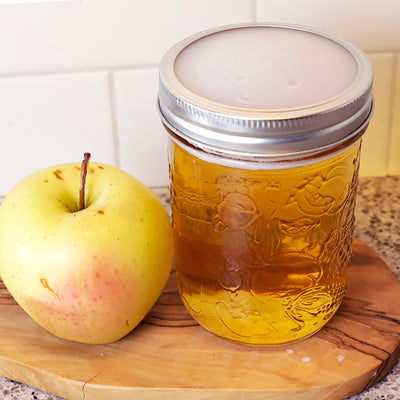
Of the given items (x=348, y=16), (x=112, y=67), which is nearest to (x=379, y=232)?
(x=348, y=16)

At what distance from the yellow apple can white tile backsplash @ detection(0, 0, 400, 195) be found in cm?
18

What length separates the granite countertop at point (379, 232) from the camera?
23.0 inches

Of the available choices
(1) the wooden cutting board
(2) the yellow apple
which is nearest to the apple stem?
(2) the yellow apple

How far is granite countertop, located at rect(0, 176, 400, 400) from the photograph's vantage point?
1.91 ft

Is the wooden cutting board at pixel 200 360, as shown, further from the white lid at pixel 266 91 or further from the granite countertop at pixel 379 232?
the white lid at pixel 266 91

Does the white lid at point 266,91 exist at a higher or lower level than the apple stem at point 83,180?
higher

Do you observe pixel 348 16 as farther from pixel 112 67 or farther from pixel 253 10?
pixel 112 67

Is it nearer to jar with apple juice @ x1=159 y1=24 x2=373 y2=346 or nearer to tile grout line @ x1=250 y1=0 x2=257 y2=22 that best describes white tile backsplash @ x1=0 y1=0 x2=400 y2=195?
tile grout line @ x1=250 y1=0 x2=257 y2=22

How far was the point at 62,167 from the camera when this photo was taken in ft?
2.02

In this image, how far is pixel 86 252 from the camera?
1.77 feet

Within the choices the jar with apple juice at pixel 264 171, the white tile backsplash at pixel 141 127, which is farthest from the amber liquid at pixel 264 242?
the white tile backsplash at pixel 141 127

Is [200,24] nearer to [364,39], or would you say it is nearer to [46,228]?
[364,39]

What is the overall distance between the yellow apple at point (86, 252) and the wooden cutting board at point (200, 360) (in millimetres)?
24

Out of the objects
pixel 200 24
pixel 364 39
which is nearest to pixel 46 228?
pixel 200 24
